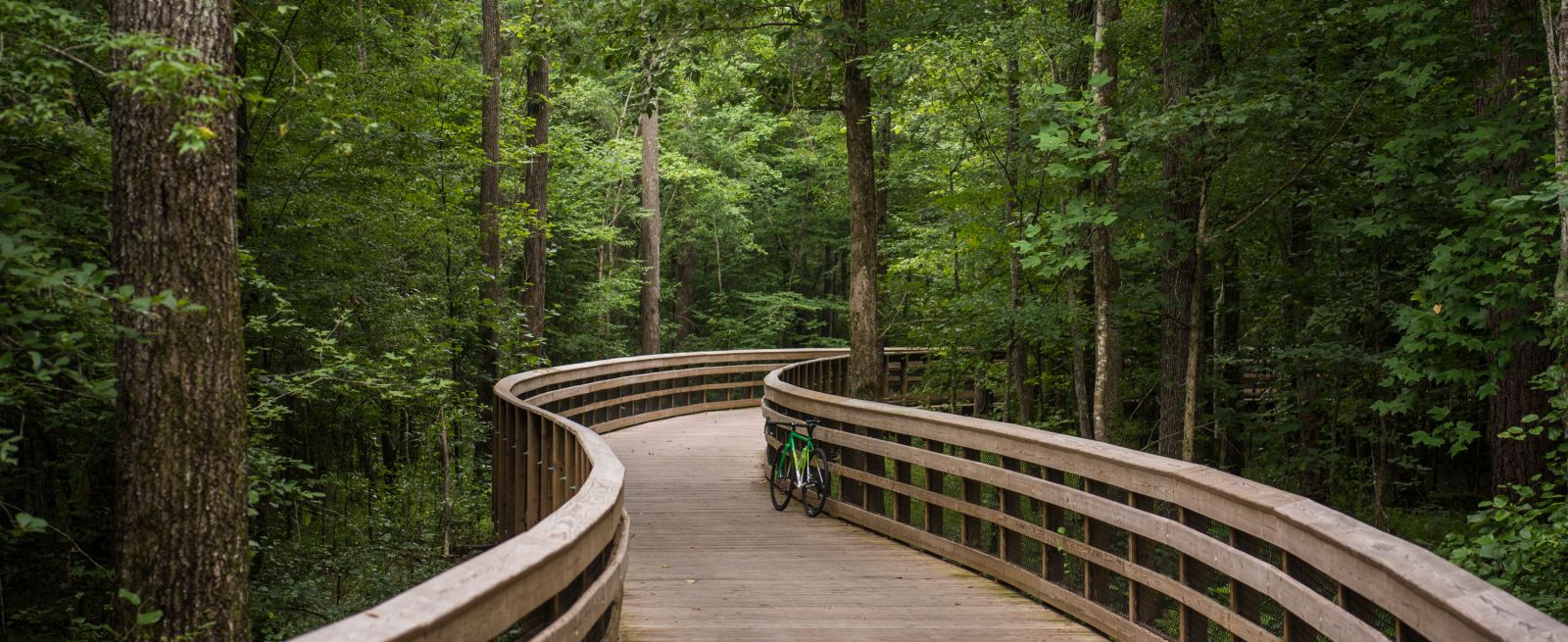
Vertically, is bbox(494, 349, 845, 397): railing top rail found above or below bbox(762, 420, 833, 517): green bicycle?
above

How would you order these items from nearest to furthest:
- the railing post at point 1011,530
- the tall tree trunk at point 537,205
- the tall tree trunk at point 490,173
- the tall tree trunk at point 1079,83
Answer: the railing post at point 1011,530 < the tall tree trunk at point 1079,83 < the tall tree trunk at point 490,173 < the tall tree trunk at point 537,205

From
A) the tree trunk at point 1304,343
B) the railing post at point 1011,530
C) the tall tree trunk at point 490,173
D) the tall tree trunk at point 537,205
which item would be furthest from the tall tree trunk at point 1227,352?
the tall tree trunk at point 537,205

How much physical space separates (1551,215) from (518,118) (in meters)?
16.0

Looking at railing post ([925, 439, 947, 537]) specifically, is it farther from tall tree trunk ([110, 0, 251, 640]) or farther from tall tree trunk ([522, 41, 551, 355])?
tall tree trunk ([522, 41, 551, 355])

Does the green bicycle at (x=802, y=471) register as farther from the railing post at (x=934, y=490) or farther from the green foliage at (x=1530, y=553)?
the green foliage at (x=1530, y=553)

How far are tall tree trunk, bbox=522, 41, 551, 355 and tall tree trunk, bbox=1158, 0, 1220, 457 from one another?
450 inches

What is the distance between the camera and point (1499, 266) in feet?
23.0

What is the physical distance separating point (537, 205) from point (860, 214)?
30.0 feet

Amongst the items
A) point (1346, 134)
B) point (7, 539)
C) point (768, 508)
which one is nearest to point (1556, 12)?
point (1346, 134)

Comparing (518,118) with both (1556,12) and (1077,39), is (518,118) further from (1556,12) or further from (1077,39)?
(1556,12)

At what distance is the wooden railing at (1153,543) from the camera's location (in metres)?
3.13

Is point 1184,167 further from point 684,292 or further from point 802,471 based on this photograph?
point 684,292

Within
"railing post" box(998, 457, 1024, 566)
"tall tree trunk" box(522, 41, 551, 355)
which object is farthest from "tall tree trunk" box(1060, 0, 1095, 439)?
"tall tree trunk" box(522, 41, 551, 355)

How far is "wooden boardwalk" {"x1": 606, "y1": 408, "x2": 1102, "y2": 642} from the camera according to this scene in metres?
5.76
